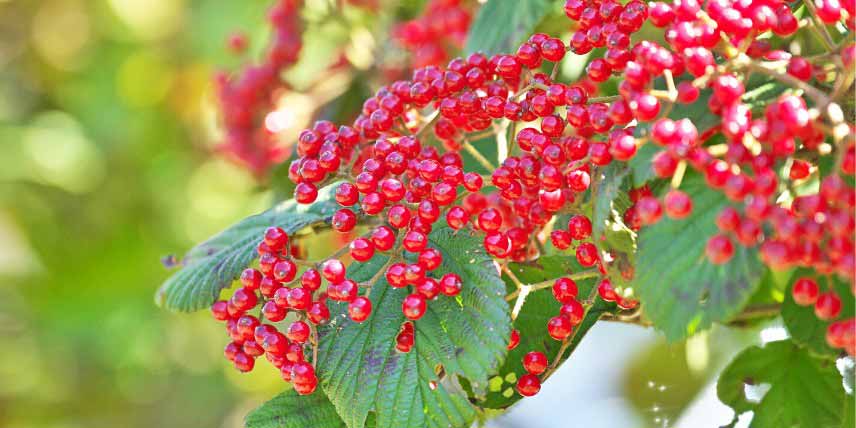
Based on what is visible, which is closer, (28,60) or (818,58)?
(818,58)

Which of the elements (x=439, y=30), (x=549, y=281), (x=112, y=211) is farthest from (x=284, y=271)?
(x=112, y=211)

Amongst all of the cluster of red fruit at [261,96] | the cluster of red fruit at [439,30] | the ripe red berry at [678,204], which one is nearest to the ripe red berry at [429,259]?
the ripe red berry at [678,204]

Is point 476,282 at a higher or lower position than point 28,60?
lower

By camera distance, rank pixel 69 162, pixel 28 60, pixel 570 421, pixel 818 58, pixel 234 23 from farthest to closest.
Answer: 1. pixel 28 60
2. pixel 69 162
3. pixel 234 23
4. pixel 570 421
5. pixel 818 58

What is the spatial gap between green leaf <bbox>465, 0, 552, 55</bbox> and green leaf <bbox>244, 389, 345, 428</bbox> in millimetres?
543

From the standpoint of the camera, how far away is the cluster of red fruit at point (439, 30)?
6.20 ft

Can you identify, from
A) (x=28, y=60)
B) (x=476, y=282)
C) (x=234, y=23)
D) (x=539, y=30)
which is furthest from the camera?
(x=28, y=60)

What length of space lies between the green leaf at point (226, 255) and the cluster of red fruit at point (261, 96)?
897 mm

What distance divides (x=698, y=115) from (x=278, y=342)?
0.44 m

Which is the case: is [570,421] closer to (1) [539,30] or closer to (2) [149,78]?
(1) [539,30]

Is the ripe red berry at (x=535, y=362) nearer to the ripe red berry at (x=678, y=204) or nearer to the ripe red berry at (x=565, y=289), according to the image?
the ripe red berry at (x=565, y=289)

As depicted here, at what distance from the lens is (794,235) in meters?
0.59

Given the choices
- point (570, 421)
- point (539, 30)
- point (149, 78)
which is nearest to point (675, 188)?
point (539, 30)

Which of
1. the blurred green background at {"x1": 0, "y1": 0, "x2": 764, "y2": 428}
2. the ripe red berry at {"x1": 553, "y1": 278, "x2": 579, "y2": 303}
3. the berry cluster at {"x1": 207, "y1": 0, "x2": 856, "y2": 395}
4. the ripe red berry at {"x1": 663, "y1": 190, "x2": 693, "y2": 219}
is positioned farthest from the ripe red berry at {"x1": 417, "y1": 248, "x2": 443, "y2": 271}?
the blurred green background at {"x1": 0, "y1": 0, "x2": 764, "y2": 428}
